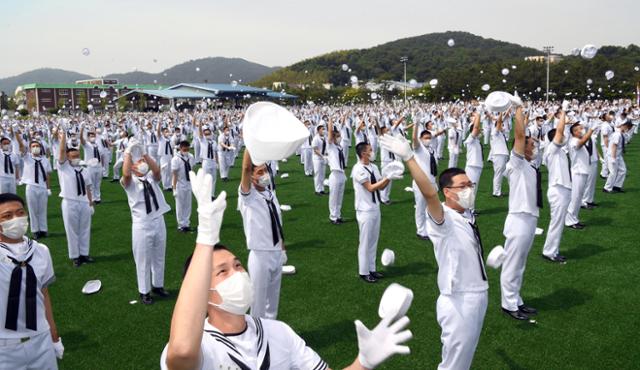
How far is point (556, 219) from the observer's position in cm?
889

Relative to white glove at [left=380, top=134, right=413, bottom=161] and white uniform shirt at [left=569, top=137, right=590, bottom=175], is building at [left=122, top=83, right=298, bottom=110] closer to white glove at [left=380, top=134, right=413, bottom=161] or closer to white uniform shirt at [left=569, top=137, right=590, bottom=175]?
white uniform shirt at [left=569, top=137, right=590, bottom=175]

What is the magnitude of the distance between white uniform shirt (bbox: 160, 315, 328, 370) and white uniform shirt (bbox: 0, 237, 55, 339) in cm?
258

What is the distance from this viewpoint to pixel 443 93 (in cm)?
8112

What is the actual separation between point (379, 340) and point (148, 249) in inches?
246

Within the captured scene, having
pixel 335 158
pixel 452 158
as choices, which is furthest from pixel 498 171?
pixel 335 158

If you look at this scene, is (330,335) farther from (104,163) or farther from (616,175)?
(104,163)

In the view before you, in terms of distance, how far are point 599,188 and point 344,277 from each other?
11574mm

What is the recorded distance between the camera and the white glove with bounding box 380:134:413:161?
336 cm

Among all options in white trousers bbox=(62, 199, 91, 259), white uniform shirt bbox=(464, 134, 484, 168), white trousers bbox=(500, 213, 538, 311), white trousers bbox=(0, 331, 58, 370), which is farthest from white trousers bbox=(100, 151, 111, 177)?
white trousers bbox=(500, 213, 538, 311)

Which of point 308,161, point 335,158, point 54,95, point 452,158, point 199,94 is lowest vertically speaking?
point 308,161

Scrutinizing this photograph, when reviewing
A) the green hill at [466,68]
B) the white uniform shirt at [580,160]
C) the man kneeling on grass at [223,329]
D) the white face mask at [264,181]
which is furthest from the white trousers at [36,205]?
the green hill at [466,68]

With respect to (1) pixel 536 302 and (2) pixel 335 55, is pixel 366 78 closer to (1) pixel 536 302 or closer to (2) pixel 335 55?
(2) pixel 335 55

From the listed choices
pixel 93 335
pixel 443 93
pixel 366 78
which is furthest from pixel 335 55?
pixel 93 335

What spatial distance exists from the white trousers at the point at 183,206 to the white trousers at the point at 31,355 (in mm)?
7832
